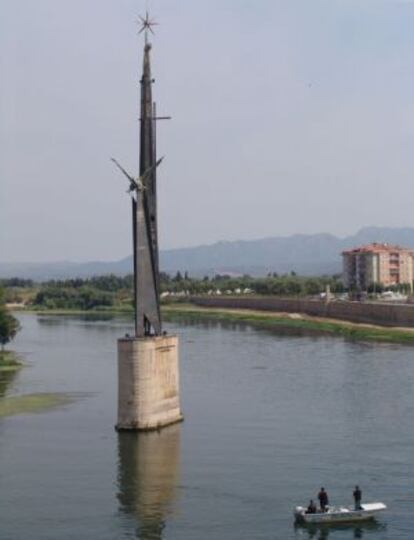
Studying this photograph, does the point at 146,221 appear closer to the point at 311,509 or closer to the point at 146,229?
the point at 146,229

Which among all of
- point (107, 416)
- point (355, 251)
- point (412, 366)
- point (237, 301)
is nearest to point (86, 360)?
point (412, 366)

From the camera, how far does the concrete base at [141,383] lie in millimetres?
41844

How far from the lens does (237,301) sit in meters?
159

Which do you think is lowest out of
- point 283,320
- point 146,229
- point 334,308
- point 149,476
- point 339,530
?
point 339,530

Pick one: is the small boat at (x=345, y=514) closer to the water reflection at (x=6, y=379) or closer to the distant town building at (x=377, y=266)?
the water reflection at (x=6, y=379)

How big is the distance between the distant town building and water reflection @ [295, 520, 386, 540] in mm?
147694

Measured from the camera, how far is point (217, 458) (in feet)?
123

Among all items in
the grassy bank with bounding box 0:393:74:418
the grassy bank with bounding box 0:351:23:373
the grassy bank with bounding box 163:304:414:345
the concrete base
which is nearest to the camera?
the concrete base

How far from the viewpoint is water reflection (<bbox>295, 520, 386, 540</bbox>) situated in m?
29.2

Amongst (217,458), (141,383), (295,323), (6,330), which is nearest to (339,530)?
(217,458)

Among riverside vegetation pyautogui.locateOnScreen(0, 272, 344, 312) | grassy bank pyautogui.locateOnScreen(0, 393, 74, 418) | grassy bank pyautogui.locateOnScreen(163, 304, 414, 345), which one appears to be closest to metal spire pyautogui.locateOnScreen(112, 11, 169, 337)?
grassy bank pyautogui.locateOnScreen(0, 393, 74, 418)

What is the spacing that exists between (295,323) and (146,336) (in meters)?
78.2

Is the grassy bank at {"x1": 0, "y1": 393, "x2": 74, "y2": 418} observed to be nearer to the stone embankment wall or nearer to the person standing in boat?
the person standing in boat

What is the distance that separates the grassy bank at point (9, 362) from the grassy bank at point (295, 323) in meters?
32.7
